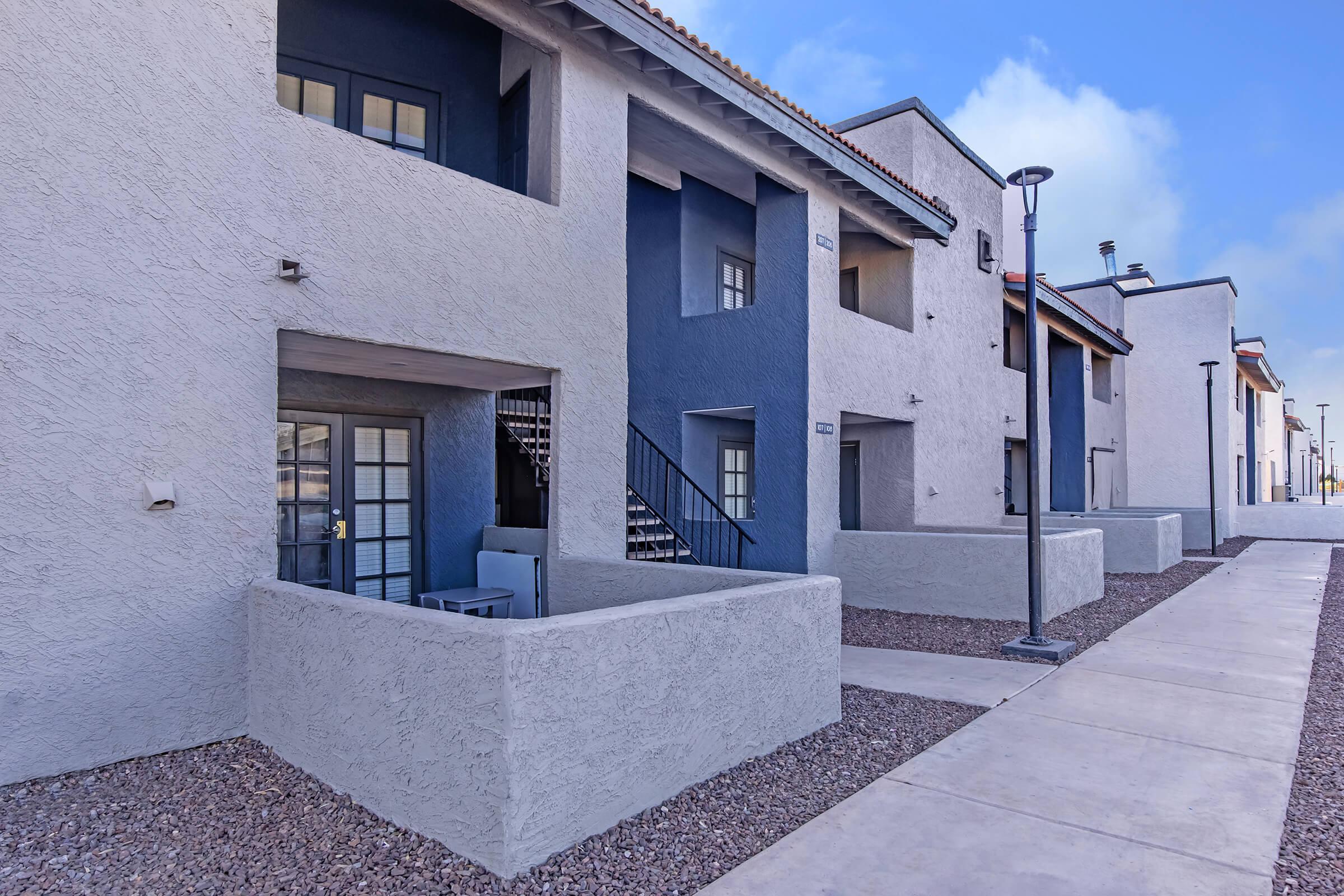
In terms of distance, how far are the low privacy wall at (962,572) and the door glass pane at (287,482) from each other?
6.30 m

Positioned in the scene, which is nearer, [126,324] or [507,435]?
[126,324]

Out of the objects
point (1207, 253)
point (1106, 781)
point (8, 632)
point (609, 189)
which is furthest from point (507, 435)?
point (1207, 253)

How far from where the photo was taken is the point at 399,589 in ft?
26.3

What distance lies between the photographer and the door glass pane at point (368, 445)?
7.69 metres

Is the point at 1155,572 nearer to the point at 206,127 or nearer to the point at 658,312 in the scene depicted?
the point at 658,312

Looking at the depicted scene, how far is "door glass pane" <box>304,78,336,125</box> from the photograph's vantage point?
7.37 meters

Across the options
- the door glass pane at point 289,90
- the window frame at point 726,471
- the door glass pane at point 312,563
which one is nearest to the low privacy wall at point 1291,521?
the window frame at point 726,471

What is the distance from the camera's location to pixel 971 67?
3137 inches

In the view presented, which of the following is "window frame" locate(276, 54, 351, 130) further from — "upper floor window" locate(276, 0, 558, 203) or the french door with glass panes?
the french door with glass panes

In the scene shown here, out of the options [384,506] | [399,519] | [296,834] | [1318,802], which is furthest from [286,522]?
[1318,802]

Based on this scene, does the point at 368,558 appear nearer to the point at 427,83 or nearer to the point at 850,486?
the point at 427,83

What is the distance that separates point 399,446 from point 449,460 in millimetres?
504

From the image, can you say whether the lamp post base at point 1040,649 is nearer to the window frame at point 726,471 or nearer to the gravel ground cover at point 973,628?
the gravel ground cover at point 973,628

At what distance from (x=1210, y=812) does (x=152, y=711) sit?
5616mm
